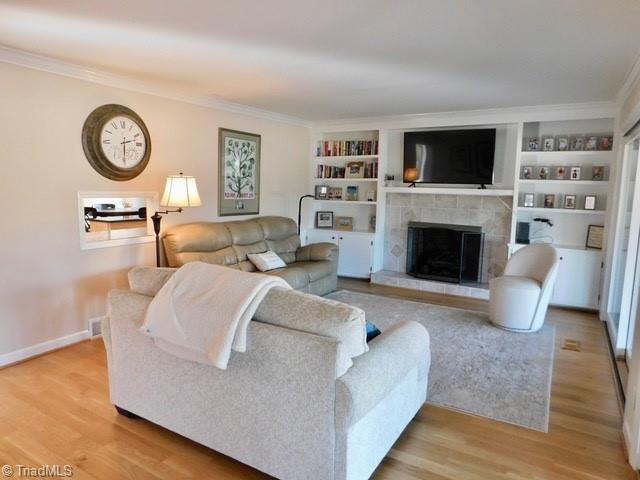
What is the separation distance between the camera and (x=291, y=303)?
1.97m

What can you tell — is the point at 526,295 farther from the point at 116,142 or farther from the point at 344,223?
the point at 116,142

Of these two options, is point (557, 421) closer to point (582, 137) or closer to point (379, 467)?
point (379, 467)

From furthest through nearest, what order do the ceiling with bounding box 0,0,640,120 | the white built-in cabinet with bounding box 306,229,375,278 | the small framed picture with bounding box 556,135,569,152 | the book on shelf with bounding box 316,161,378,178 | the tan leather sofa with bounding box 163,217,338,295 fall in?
the book on shelf with bounding box 316,161,378,178, the white built-in cabinet with bounding box 306,229,375,278, the small framed picture with bounding box 556,135,569,152, the tan leather sofa with bounding box 163,217,338,295, the ceiling with bounding box 0,0,640,120

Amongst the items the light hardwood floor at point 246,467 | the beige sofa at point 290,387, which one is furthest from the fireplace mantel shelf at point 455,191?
the beige sofa at point 290,387

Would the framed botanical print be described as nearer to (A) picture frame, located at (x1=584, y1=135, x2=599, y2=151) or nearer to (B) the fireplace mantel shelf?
(B) the fireplace mantel shelf

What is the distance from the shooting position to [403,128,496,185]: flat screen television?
18.5 ft

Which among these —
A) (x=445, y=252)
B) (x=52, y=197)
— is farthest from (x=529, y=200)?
(x=52, y=197)

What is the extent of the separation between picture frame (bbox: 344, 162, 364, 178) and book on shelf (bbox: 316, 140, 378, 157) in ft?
0.53

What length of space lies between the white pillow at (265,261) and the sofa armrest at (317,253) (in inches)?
21.1

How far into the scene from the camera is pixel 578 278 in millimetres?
5078

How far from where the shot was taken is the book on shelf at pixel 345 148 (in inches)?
258

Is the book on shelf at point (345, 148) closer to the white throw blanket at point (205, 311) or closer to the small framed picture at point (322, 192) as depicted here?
the small framed picture at point (322, 192)

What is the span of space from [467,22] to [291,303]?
192cm

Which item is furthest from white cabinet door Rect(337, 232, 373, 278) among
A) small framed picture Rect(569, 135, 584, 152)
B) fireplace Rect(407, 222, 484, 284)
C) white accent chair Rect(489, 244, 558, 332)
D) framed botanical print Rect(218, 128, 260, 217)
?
small framed picture Rect(569, 135, 584, 152)
